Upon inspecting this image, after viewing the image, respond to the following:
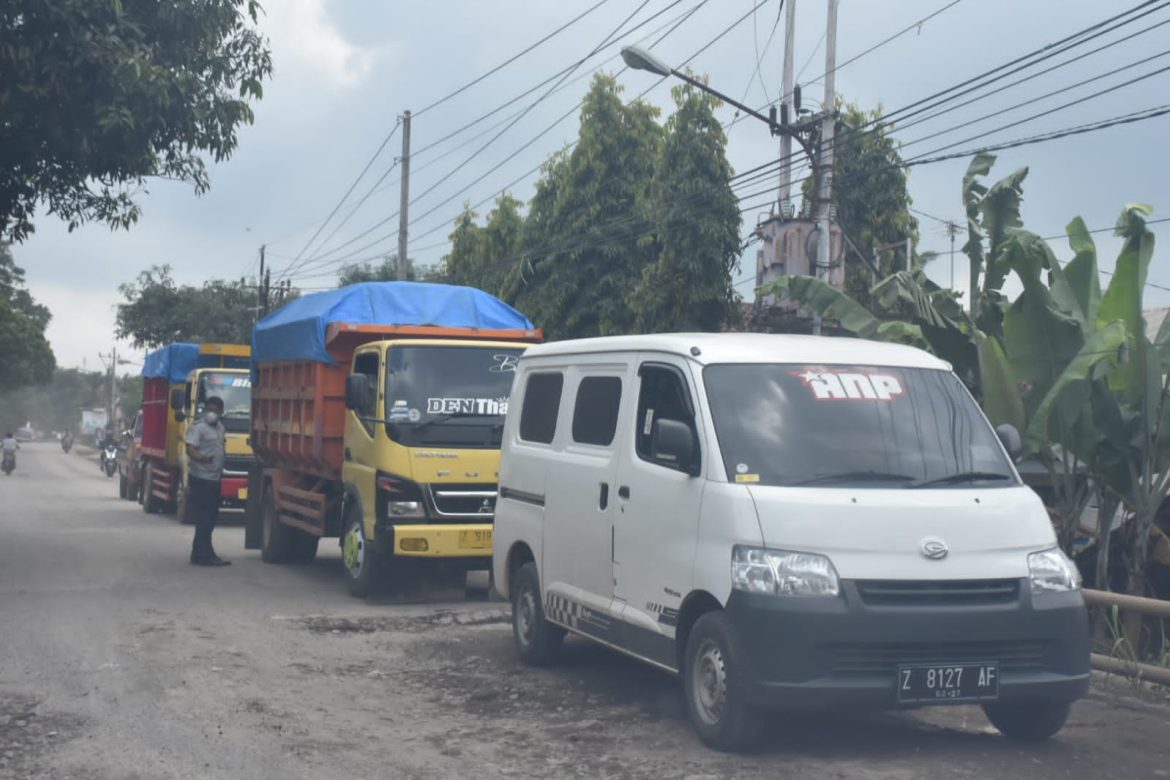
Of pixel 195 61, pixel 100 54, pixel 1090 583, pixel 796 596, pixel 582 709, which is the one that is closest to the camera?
pixel 796 596

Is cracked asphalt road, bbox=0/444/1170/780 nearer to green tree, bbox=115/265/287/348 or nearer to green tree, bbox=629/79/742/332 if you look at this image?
green tree, bbox=629/79/742/332

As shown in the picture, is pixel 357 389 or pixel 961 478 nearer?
pixel 961 478

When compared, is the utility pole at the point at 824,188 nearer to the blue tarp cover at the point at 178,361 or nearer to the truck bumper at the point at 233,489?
the truck bumper at the point at 233,489

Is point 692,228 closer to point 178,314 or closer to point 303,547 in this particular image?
point 303,547

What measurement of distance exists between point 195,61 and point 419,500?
202 inches

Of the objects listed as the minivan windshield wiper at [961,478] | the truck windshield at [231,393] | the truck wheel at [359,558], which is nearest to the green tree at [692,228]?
the truck windshield at [231,393]

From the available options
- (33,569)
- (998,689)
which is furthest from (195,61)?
(998,689)

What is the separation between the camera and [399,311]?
13555mm

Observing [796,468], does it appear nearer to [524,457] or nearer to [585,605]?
[585,605]

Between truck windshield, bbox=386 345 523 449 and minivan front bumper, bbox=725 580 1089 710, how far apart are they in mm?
6287

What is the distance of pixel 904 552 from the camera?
6535 mm

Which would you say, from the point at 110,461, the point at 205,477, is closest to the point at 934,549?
the point at 205,477

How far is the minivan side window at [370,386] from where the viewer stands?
12.6 metres

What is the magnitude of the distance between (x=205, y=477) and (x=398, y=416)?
4135mm
